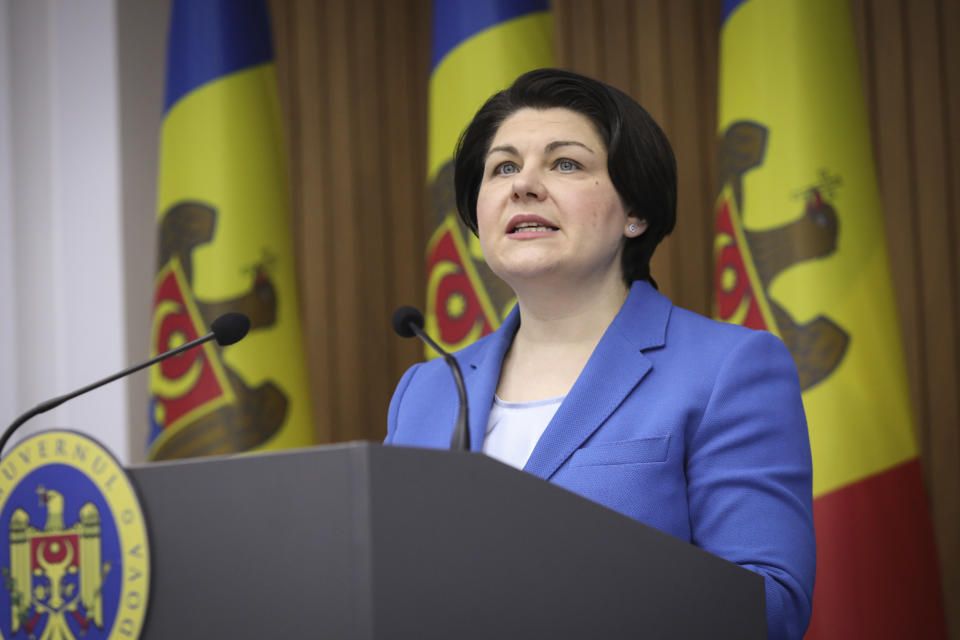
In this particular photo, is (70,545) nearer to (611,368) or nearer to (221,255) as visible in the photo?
(611,368)

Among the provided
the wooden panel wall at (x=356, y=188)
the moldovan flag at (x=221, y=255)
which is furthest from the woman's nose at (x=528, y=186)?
the wooden panel wall at (x=356, y=188)

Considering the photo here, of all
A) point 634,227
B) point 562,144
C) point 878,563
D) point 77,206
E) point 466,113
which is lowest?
point 878,563

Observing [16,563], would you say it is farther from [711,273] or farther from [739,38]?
[711,273]

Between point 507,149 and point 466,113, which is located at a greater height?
point 466,113

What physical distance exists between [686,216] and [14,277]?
9.08ft

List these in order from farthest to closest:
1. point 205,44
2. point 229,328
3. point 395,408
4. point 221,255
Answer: point 205,44, point 221,255, point 395,408, point 229,328

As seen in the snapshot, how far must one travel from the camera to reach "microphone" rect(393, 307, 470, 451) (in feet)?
4.55

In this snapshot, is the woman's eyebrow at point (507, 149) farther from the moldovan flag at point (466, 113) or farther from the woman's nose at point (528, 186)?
the moldovan flag at point (466, 113)

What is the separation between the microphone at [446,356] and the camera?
4.55ft

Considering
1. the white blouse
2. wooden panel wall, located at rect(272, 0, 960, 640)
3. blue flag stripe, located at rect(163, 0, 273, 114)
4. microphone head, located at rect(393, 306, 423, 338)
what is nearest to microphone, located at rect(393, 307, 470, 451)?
microphone head, located at rect(393, 306, 423, 338)

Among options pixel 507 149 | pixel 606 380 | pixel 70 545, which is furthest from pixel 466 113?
pixel 70 545

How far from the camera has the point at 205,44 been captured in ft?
12.3

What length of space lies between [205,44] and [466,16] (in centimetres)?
105

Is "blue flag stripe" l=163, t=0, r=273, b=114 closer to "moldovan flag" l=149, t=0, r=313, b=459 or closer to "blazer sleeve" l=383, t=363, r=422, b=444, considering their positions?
"moldovan flag" l=149, t=0, r=313, b=459
